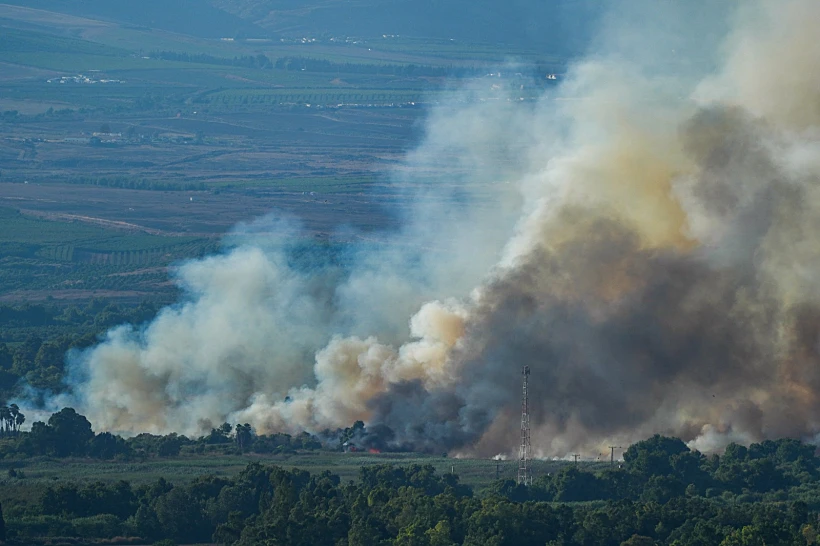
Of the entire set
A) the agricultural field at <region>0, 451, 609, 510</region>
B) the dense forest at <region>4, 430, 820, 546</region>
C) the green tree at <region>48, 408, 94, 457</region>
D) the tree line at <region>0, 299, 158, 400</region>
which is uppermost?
the tree line at <region>0, 299, 158, 400</region>

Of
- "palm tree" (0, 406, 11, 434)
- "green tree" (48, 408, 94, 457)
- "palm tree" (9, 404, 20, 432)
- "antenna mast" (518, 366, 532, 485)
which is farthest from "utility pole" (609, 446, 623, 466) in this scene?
"palm tree" (0, 406, 11, 434)

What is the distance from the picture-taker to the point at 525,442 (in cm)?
7406

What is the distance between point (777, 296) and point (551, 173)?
40.2ft

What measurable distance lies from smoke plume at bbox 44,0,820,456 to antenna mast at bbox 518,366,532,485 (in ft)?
4.07

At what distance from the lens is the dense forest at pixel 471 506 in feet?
199

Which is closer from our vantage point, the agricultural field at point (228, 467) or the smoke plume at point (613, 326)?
the agricultural field at point (228, 467)

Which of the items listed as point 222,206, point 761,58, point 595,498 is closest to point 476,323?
point 595,498

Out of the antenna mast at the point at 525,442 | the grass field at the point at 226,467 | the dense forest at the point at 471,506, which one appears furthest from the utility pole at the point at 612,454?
the antenna mast at the point at 525,442

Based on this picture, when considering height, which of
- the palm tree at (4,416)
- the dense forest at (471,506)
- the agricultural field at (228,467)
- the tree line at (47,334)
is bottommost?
the dense forest at (471,506)

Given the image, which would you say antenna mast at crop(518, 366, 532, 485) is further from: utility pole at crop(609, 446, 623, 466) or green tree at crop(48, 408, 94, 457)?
green tree at crop(48, 408, 94, 457)

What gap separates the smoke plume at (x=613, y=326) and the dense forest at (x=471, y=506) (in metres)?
4.27

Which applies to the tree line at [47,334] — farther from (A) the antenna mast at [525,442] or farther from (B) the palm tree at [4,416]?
(A) the antenna mast at [525,442]

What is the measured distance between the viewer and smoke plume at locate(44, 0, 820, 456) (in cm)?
7725

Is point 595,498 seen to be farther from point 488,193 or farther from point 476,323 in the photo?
point 488,193
